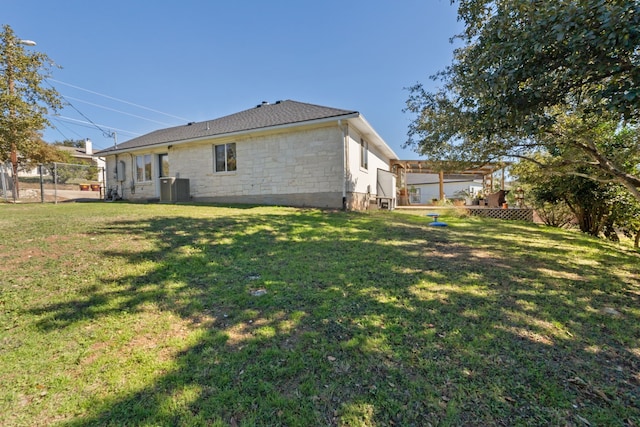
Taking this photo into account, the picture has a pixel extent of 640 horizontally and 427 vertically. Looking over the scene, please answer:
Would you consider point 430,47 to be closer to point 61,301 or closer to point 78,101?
point 61,301

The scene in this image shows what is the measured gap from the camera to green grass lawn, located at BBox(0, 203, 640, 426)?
1.82m

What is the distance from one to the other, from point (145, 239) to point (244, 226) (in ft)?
7.06

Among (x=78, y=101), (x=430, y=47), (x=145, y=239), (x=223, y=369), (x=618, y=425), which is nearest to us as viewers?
(x=618, y=425)

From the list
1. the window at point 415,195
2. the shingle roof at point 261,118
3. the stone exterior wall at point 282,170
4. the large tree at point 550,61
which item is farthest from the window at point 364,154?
the window at point 415,195

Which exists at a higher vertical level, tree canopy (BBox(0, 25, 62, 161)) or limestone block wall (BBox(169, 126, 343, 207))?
tree canopy (BBox(0, 25, 62, 161))

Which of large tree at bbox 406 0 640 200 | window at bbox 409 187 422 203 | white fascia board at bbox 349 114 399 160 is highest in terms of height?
white fascia board at bbox 349 114 399 160

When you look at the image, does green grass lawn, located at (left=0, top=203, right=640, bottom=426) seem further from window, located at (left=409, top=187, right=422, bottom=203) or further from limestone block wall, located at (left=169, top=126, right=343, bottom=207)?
window, located at (left=409, top=187, right=422, bottom=203)

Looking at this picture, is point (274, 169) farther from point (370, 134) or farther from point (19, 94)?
point (19, 94)

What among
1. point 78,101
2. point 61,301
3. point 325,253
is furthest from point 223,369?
point 78,101

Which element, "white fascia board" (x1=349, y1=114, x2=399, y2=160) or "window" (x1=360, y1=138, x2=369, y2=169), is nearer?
"white fascia board" (x1=349, y1=114, x2=399, y2=160)

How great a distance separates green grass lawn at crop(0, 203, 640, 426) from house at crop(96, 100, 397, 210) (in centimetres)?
676

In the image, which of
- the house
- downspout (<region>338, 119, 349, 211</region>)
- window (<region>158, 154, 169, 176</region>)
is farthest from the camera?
window (<region>158, 154, 169, 176</region>)

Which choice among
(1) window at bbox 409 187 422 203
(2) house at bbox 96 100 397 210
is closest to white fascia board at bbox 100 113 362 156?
(2) house at bbox 96 100 397 210

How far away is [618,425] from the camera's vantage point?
175 cm
